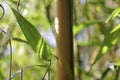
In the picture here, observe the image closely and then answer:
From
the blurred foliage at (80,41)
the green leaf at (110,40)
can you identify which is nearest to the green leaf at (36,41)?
the green leaf at (110,40)

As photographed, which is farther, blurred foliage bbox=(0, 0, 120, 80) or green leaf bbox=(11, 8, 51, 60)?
blurred foliage bbox=(0, 0, 120, 80)

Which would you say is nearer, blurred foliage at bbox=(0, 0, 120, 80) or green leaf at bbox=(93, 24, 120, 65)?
green leaf at bbox=(93, 24, 120, 65)

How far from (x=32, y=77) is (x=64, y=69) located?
1.81 ft

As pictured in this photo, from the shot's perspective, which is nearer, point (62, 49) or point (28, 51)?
point (62, 49)

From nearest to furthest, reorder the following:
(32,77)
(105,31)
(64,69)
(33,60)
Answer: (64,69)
(105,31)
(32,77)
(33,60)

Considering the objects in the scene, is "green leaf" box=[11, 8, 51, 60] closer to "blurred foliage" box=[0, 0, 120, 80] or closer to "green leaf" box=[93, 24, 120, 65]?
"green leaf" box=[93, 24, 120, 65]

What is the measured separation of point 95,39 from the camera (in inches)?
35.2

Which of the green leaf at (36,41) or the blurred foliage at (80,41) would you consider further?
the blurred foliage at (80,41)

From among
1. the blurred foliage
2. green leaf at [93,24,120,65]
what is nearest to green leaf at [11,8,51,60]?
green leaf at [93,24,120,65]

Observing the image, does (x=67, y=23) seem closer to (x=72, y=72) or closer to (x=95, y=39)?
(x=72, y=72)

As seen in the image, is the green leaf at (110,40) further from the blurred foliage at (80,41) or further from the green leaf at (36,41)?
the blurred foliage at (80,41)

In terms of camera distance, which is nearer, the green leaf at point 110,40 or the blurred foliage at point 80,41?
the green leaf at point 110,40

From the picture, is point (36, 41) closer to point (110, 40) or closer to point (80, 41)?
point (110, 40)

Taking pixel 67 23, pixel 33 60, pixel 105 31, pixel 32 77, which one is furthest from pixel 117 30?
pixel 33 60
